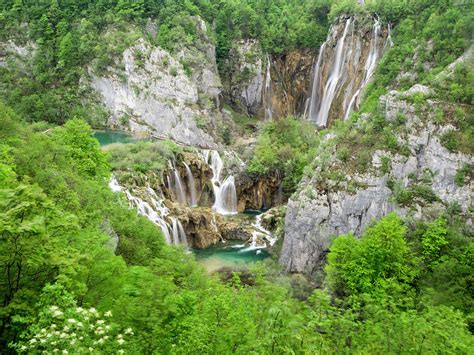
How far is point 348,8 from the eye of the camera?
4688cm

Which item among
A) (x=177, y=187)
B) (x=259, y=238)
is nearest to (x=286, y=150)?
(x=177, y=187)

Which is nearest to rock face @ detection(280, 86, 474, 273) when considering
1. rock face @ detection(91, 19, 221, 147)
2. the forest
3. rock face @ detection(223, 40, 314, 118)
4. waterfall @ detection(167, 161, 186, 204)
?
the forest

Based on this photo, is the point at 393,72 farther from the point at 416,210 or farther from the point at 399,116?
the point at 416,210

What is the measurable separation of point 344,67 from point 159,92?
66.3 ft

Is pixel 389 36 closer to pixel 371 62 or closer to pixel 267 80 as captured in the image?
pixel 371 62

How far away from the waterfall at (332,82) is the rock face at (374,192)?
66.6 feet

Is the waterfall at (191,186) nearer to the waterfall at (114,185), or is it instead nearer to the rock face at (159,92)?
the waterfall at (114,185)

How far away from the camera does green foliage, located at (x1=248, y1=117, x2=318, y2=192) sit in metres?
35.1

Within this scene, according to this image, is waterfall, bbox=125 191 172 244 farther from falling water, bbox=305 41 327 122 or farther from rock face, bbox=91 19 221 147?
falling water, bbox=305 41 327 122

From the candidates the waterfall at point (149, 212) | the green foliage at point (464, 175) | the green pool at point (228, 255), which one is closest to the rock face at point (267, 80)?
the green pool at point (228, 255)

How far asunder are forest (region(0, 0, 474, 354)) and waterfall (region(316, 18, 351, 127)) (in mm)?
3959

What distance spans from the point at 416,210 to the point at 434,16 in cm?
Result: 2073

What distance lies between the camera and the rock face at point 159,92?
46938 millimetres

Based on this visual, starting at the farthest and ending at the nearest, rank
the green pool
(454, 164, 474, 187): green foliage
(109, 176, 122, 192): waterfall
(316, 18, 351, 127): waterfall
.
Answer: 1. (316, 18, 351, 127): waterfall
2. (109, 176, 122, 192): waterfall
3. the green pool
4. (454, 164, 474, 187): green foliage
